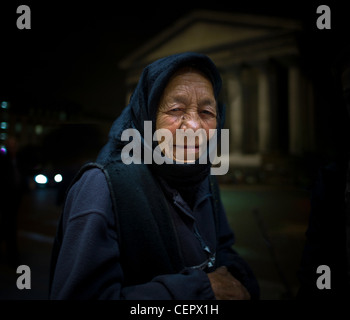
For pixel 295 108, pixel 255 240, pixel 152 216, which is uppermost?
pixel 295 108

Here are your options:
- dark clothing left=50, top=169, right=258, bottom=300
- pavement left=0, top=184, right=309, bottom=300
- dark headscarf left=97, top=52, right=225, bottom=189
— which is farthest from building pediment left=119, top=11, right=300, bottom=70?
dark clothing left=50, top=169, right=258, bottom=300

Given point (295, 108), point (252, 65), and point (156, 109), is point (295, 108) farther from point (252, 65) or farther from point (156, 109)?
point (156, 109)

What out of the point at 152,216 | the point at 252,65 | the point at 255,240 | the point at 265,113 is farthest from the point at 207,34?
the point at 152,216

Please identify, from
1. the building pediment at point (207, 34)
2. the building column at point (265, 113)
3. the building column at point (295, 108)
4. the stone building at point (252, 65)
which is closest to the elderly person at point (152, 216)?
the stone building at point (252, 65)

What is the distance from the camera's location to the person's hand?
4.01 feet

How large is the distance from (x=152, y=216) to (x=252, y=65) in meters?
26.7

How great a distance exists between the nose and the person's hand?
683mm

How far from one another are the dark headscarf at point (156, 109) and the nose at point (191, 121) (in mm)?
139

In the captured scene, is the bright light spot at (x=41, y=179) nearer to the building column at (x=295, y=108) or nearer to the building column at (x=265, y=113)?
the building column at (x=295, y=108)

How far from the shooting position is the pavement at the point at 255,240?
12.9 feet

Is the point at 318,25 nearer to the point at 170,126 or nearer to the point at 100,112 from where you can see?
the point at 170,126

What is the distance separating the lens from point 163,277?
1136 millimetres

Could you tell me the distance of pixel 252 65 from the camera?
25422mm

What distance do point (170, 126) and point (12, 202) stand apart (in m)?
4.59
